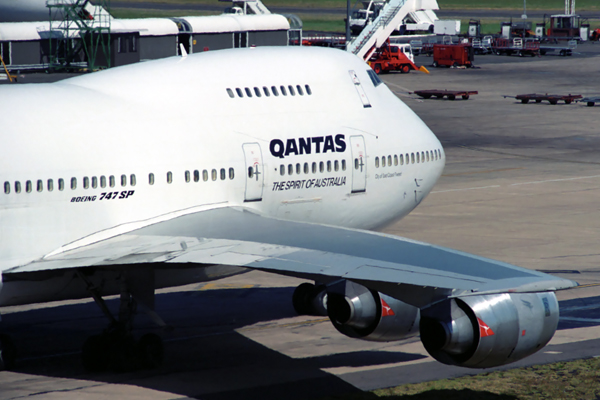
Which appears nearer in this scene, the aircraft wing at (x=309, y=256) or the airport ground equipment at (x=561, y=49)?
the aircraft wing at (x=309, y=256)

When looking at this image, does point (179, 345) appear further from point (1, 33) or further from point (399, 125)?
point (1, 33)

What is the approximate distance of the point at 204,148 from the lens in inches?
952

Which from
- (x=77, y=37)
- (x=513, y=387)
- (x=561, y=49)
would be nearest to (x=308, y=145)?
(x=513, y=387)

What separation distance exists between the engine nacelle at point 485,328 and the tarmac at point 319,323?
4906mm

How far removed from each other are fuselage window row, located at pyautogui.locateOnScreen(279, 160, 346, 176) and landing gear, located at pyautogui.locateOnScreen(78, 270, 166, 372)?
17.7 ft

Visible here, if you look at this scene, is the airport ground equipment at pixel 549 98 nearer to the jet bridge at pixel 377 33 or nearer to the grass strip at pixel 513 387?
the jet bridge at pixel 377 33

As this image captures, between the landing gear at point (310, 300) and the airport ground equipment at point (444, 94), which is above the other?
the airport ground equipment at point (444, 94)

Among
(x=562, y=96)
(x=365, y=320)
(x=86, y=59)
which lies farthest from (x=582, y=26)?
(x=365, y=320)

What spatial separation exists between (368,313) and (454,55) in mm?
103510

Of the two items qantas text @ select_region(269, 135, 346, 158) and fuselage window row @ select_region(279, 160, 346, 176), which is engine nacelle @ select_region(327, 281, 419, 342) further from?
qantas text @ select_region(269, 135, 346, 158)

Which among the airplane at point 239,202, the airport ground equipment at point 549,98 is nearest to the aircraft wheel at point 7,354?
the airplane at point 239,202

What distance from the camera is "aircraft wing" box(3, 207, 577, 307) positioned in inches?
663

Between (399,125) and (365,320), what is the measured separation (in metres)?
10.5

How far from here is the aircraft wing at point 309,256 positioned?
1684 cm
